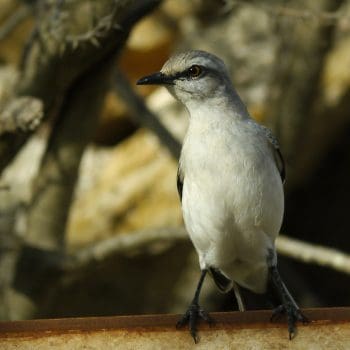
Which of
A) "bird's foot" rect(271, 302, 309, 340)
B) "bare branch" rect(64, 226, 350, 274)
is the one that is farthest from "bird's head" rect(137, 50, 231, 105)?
"bare branch" rect(64, 226, 350, 274)

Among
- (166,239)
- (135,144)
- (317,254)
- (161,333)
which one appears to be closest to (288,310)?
(161,333)

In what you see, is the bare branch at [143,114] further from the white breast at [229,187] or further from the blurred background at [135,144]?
the white breast at [229,187]

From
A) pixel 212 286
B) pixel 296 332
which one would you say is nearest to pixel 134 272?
pixel 212 286

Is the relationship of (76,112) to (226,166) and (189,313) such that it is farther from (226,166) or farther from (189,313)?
(189,313)

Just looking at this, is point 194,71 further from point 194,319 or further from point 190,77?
point 194,319

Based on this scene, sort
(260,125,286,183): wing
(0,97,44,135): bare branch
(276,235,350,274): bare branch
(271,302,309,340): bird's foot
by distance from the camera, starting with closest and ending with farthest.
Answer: (271,302,309,340): bird's foot
(260,125,286,183): wing
(0,97,44,135): bare branch
(276,235,350,274): bare branch

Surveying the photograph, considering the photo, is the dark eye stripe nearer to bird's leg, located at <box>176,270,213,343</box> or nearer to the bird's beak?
the bird's beak
